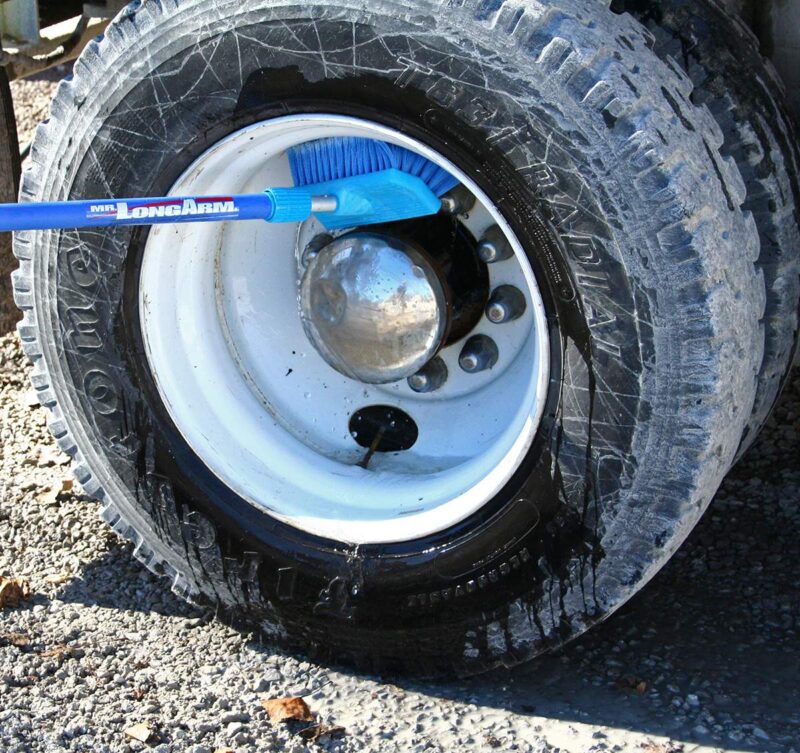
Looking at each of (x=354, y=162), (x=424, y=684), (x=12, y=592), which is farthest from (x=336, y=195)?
(x=12, y=592)

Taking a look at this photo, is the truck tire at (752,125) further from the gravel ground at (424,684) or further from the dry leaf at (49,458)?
the dry leaf at (49,458)

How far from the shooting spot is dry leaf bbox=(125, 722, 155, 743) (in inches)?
95.0

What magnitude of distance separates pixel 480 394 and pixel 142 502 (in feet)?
2.59

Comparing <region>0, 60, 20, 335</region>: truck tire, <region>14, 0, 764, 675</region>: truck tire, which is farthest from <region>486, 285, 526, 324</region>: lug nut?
<region>0, 60, 20, 335</region>: truck tire

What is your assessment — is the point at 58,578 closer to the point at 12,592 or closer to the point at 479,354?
the point at 12,592

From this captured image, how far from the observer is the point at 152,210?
228cm

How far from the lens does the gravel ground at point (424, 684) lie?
237 cm

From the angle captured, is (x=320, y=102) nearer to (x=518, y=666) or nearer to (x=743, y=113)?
(x=743, y=113)

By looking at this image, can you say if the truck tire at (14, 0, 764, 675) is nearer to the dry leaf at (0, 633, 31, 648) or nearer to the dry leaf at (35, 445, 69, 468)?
the dry leaf at (0, 633, 31, 648)

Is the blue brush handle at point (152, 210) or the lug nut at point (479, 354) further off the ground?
the blue brush handle at point (152, 210)

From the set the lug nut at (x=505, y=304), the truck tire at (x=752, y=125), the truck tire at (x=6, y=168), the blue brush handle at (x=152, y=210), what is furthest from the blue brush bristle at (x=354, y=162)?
the truck tire at (x=6, y=168)

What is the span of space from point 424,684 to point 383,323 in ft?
2.48

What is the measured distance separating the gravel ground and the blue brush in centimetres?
97

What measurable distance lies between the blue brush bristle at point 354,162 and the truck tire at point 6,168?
1535mm
